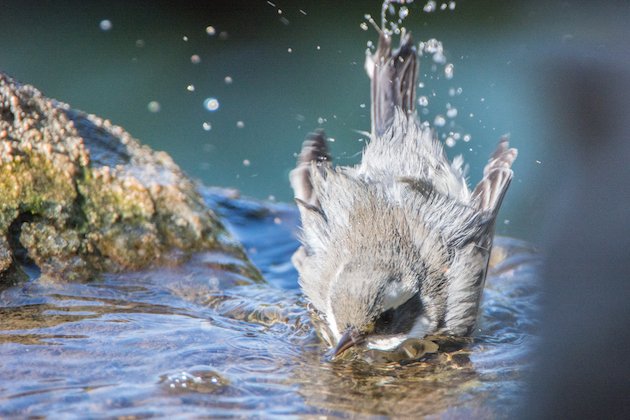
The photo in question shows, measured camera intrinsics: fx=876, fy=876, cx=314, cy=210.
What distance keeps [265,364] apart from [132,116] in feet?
22.1

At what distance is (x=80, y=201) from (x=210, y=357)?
1.54 m

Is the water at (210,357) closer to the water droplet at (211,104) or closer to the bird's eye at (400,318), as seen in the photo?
the bird's eye at (400,318)

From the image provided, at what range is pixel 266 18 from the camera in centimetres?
1156

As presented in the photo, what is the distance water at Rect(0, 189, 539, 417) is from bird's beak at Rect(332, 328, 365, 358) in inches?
3.9

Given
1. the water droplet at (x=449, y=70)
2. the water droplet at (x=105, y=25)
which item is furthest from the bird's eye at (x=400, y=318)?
the water droplet at (x=105, y=25)

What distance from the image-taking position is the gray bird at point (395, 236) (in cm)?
422

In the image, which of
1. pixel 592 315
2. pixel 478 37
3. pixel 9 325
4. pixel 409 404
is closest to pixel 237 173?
pixel 478 37

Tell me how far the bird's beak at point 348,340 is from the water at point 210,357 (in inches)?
3.9

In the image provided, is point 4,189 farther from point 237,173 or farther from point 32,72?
point 32,72

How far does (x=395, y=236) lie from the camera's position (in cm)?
451

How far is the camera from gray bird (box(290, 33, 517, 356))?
4219 millimetres

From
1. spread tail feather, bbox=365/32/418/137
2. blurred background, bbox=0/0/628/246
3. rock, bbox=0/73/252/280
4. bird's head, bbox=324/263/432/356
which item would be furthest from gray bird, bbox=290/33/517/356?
blurred background, bbox=0/0/628/246

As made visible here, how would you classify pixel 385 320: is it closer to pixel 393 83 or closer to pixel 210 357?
pixel 210 357

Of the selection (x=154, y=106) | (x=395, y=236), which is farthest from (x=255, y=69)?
(x=395, y=236)
